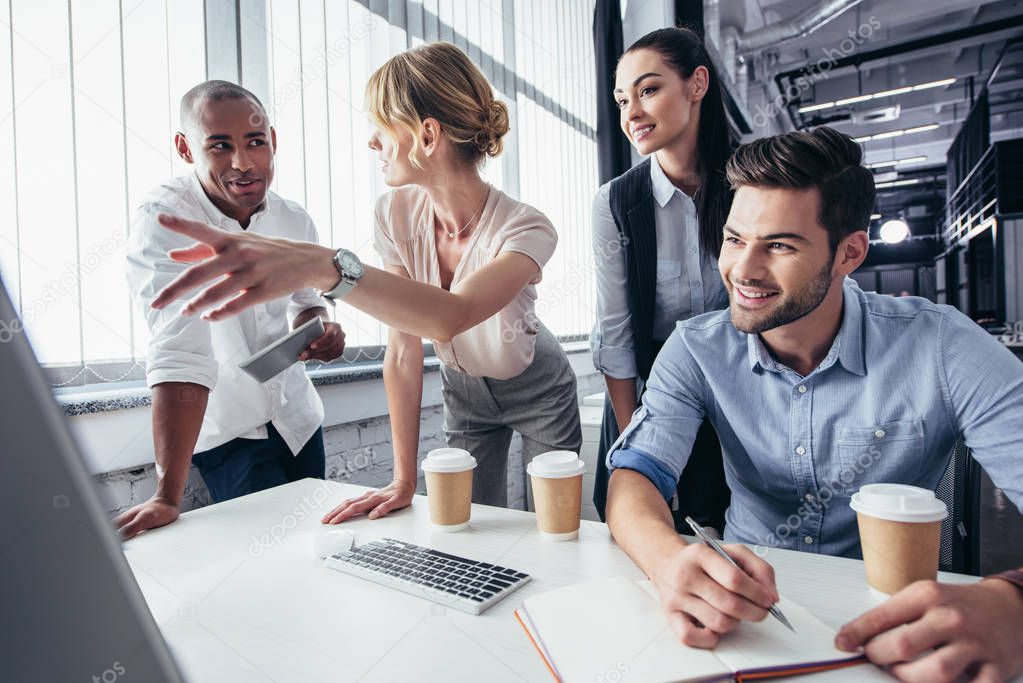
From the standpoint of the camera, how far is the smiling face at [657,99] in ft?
5.36

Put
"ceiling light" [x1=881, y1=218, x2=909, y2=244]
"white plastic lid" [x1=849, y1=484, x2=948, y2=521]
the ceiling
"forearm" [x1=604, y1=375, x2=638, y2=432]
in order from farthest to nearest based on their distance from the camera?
1. "ceiling light" [x1=881, y1=218, x2=909, y2=244]
2. the ceiling
3. "forearm" [x1=604, y1=375, x2=638, y2=432]
4. "white plastic lid" [x1=849, y1=484, x2=948, y2=521]

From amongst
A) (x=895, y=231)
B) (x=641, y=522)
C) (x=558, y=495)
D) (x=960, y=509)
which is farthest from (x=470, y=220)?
(x=895, y=231)

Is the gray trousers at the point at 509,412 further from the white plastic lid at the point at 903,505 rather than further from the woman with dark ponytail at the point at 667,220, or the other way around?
the white plastic lid at the point at 903,505

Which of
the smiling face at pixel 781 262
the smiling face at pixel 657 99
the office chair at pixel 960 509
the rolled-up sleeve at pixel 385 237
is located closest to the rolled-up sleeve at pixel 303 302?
the rolled-up sleeve at pixel 385 237

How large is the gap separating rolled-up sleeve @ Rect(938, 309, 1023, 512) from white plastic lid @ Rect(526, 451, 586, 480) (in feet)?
2.07

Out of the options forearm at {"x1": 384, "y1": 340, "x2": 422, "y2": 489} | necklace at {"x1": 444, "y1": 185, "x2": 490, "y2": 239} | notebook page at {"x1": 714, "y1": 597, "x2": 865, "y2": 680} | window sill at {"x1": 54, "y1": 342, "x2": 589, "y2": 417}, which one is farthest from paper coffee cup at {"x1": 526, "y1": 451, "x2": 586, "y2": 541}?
necklace at {"x1": 444, "y1": 185, "x2": 490, "y2": 239}

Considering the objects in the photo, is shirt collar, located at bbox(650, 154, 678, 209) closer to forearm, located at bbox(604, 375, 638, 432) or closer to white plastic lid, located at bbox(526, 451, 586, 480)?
forearm, located at bbox(604, 375, 638, 432)

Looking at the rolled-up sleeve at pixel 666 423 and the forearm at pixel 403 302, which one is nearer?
the forearm at pixel 403 302

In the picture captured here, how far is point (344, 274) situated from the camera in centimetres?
96

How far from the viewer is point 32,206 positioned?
1.37 metres

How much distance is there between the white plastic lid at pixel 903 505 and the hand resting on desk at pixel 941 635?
104mm

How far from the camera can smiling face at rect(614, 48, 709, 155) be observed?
5.36ft

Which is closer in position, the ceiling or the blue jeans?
the blue jeans

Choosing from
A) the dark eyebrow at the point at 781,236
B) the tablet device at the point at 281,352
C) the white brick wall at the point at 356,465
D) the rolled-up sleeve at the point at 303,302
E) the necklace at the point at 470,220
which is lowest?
the white brick wall at the point at 356,465
